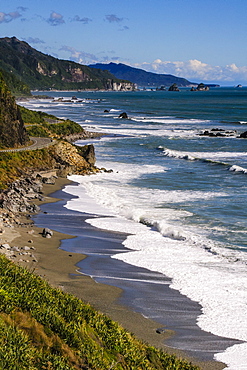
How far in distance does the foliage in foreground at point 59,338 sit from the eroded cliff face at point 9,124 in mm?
33630

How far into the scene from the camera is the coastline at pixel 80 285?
13.1 metres

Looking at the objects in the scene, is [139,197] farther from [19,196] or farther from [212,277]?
[212,277]

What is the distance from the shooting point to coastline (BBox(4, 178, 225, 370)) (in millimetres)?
13055

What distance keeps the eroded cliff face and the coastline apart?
73.0 ft

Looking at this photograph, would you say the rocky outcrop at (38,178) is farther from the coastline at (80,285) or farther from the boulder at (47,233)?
the coastline at (80,285)

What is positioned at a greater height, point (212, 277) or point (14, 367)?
point (14, 367)

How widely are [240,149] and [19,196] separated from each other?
43369mm

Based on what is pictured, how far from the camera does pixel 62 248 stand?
21.0 m

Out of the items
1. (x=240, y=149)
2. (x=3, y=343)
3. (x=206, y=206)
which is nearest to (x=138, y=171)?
(x=206, y=206)

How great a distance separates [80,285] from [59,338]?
6.66 metres

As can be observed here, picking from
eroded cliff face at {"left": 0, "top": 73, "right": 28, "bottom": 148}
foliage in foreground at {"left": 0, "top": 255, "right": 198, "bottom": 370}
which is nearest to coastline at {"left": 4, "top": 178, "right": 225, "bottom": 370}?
foliage in foreground at {"left": 0, "top": 255, "right": 198, "bottom": 370}

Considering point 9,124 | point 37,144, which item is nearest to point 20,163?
point 9,124

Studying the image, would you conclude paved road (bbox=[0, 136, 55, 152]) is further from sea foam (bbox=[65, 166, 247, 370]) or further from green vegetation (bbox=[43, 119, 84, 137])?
green vegetation (bbox=[43, 119, 84, 137])

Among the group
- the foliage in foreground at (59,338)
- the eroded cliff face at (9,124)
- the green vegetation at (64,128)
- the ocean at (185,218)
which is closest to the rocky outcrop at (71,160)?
the ocean at (185,218)
